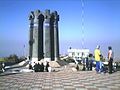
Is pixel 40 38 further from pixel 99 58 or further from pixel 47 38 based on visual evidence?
pixel 99 58

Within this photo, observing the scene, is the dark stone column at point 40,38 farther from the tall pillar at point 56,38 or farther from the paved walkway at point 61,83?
the paved walkway at point 61,83

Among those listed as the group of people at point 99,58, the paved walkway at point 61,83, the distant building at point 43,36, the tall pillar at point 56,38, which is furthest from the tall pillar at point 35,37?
the paved walkway at point 61,83

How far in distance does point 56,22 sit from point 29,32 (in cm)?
530

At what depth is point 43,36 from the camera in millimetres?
46125

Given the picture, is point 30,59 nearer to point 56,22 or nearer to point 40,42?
point 40,42

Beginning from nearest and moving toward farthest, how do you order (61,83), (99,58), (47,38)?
1. (61,83)
2. (99,58)
3. (47,38)

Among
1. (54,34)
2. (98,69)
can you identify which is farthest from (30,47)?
(98,69)

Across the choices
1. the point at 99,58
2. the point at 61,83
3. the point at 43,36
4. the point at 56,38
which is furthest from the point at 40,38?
the point at 61,83

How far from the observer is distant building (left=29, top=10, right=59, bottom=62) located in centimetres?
4478

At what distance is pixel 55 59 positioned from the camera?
45.7 metres

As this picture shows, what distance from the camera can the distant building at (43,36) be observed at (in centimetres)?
4478

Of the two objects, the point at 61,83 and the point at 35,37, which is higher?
the point at 35,37

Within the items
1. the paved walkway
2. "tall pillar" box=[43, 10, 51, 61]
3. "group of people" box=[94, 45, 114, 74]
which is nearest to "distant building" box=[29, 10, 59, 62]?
"tall pillar" box=[43, 10, 51, 61]

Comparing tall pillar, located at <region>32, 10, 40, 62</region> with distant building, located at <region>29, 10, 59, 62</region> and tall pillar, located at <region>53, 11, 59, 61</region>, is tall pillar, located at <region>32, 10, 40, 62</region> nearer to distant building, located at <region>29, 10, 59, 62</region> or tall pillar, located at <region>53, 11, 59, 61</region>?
distant building, located at <region>29, 10, 59, 62</region>
